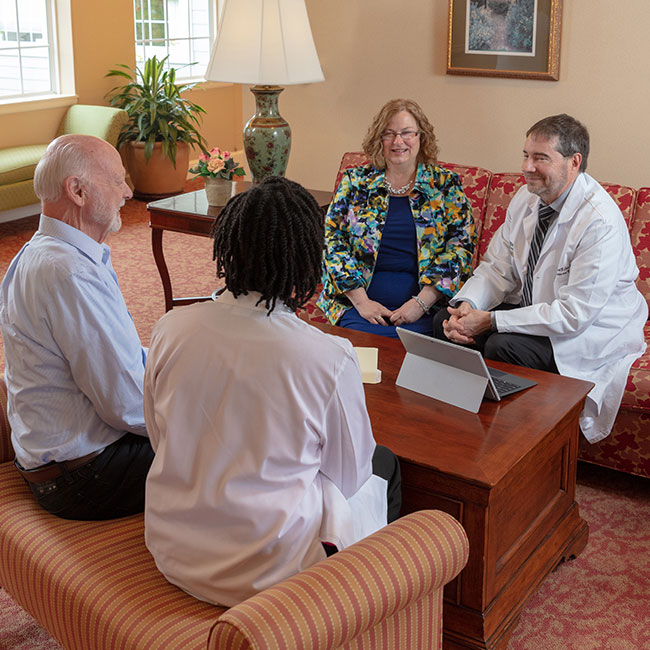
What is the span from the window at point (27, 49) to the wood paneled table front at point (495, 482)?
212 inches

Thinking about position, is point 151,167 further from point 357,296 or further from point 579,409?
point 579,409

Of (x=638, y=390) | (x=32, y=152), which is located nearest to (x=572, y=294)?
(x=638, y=390)

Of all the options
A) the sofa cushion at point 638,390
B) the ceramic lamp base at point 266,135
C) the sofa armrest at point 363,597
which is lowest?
the sofa cushion at point 638,390

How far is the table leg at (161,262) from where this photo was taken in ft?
14.0

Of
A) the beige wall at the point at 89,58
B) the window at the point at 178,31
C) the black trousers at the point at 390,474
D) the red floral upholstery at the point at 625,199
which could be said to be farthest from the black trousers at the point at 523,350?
the window at the point at 178,31

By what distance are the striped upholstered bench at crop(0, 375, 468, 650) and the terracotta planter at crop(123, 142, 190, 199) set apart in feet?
16.9

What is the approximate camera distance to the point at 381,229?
333 centimetres

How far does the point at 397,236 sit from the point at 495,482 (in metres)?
1.56

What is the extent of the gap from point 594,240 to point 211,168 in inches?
77.9

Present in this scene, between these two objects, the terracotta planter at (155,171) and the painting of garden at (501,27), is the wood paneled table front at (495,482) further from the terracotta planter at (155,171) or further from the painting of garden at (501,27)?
the terracotta planter at (155,171)

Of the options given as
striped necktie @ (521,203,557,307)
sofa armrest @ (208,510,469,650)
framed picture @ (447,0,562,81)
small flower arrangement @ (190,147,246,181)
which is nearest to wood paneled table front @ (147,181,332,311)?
small flower arrangement @ (190,147,246,181)

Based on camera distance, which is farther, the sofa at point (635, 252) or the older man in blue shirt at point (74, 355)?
the sofa at point (635, 252)

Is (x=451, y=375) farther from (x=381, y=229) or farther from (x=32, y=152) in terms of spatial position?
(x=32, y=152)

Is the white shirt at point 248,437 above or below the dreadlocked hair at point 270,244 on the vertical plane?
below
